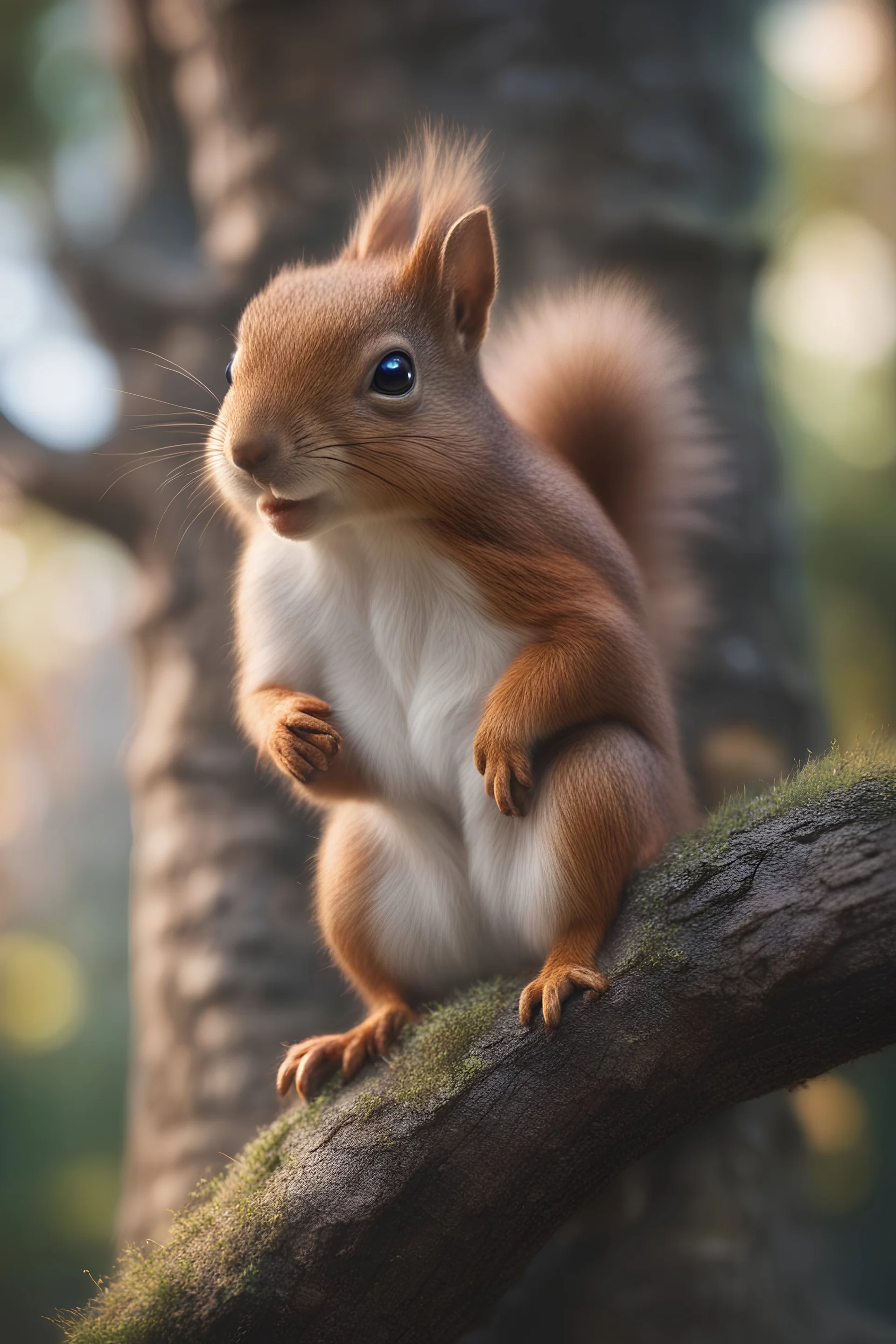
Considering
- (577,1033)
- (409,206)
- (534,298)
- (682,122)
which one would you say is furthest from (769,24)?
(577,1033)

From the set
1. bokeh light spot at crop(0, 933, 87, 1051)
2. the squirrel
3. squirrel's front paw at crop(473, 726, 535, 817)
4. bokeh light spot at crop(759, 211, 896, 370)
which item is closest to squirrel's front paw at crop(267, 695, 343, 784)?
the squirrel

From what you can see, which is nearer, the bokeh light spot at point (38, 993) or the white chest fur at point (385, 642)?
the white chest fur at point (385, 642)

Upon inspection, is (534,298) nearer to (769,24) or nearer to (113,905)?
(769,24)

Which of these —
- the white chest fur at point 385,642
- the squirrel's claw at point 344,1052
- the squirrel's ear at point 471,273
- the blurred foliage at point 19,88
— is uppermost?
the blurred foliage at point 19,88

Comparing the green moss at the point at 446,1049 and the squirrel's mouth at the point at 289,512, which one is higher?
the squirrel's mouth at the point at 289,512

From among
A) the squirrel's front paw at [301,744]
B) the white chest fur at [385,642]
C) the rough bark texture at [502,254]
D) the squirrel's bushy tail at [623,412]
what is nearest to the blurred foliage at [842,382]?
the rough bark texture at [502,254]

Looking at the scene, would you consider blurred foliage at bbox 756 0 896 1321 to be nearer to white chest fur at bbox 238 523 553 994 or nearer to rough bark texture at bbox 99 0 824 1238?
rough bark texture at bbox 99 0 824 1238

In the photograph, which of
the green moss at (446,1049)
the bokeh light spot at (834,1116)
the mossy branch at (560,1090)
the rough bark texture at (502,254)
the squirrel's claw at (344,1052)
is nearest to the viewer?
the mossy branch at (560,1090)

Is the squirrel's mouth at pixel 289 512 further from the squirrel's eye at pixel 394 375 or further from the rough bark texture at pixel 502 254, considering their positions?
the rough bark texture at pixel 502 254
